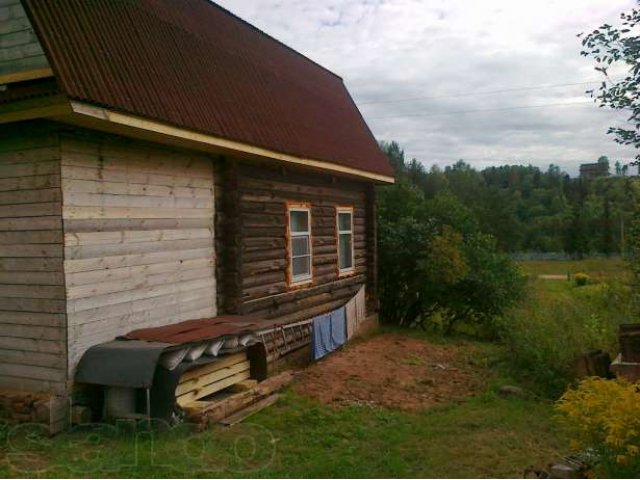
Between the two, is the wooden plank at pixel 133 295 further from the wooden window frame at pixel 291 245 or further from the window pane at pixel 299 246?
the window pane at pixel 299 246

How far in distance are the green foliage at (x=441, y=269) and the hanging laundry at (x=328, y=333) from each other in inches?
156

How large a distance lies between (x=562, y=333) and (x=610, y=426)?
598 cm

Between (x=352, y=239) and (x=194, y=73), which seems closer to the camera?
(x=194, y=73)

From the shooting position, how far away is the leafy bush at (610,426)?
159 inches

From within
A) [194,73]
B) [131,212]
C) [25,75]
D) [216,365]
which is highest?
[194,73]

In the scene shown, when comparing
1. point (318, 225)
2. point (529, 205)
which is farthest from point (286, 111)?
point (529, 205)

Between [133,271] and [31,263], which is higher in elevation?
[31,263]

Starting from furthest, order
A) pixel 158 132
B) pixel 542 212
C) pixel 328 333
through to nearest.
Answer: pixel 542 212 < pixel 328 333 < pixel 158 132

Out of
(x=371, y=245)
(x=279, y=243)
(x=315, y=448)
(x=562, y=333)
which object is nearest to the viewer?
(x=315, y=448)

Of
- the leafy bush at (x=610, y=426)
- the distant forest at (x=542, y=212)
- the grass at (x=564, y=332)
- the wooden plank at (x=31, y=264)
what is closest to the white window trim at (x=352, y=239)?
the grass at (x=564, y=332)

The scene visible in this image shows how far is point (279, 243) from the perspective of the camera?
10438mm

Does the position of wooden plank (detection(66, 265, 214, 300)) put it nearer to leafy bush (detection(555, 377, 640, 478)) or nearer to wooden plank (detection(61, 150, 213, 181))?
wooden plank (detection(61, 150, 213, 181))

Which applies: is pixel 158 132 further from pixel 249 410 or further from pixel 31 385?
pixel 249 410

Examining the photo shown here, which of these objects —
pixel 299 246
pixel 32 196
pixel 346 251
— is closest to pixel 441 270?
pixel 346 251
